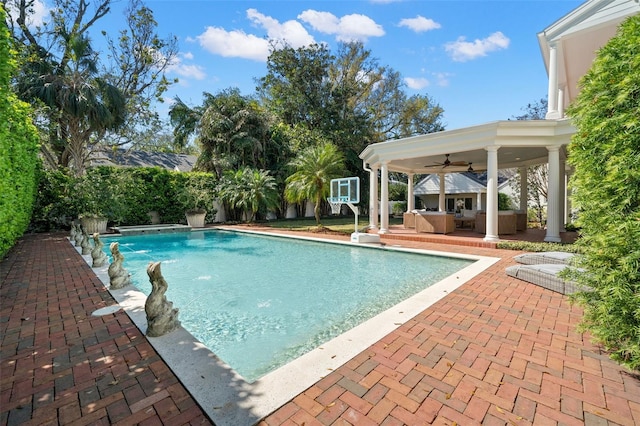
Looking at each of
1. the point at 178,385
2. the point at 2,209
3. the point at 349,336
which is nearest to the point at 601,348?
the point at 349,336

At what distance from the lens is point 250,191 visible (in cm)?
1919

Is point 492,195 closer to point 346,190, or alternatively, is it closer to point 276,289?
point 346,190

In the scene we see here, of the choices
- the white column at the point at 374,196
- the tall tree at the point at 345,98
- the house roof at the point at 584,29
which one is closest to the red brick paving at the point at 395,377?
the house roof at the point at 584,29

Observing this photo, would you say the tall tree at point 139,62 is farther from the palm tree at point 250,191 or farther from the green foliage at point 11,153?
the green foliage at point 11,153

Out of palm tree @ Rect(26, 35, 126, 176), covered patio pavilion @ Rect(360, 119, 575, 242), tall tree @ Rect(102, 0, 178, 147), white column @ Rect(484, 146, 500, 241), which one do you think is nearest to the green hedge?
palm tree @ Rect(26, 35, 126, 176)

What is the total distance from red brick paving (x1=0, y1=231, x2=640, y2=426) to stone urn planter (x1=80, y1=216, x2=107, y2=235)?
12986 millimetres

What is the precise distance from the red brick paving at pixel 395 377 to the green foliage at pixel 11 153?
4094 mm

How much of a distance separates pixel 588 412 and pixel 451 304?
242cm

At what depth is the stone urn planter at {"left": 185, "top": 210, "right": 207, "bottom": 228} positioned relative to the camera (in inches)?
734

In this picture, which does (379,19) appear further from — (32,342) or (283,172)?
(32,342)

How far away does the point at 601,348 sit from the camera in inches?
126

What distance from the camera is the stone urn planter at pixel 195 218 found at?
18656 millimetres

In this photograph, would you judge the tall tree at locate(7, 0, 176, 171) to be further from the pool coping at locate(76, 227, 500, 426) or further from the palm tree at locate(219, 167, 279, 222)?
the pool coping at locate(76, 227, 500, 426)

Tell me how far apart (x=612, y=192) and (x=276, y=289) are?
5.55m
